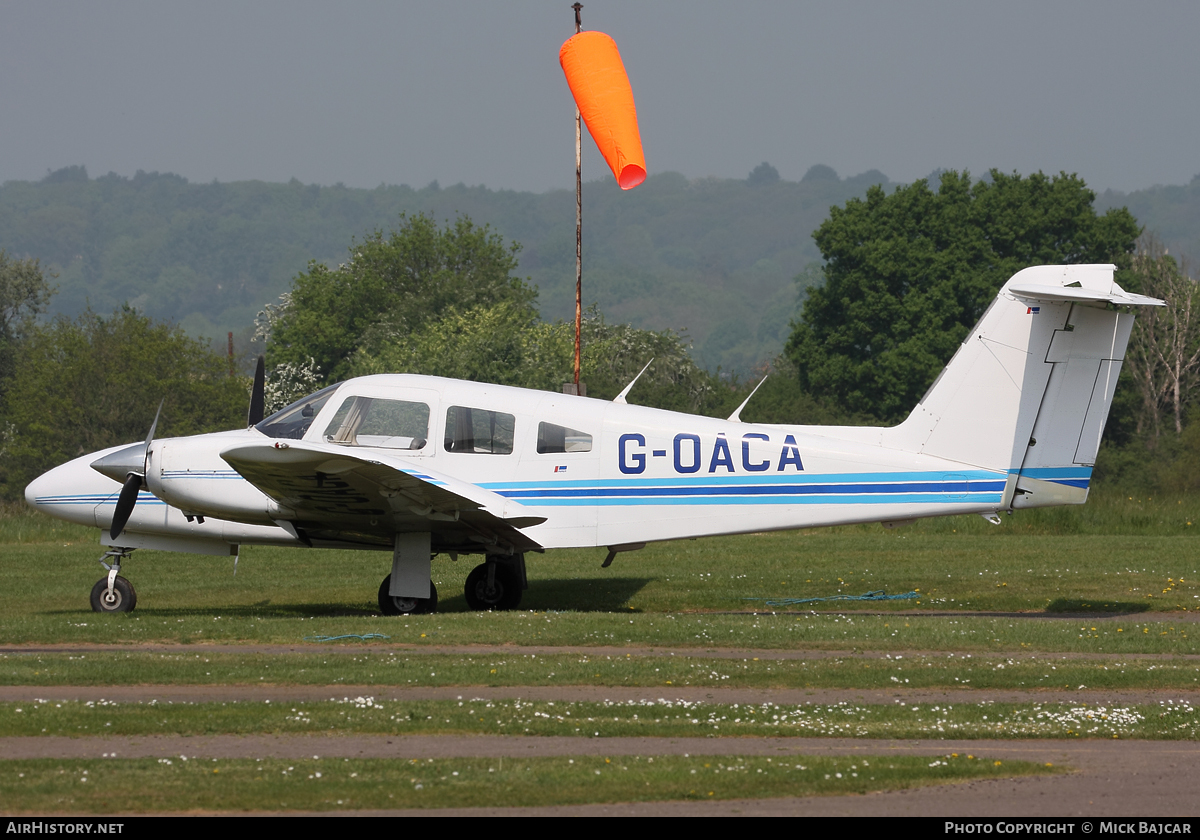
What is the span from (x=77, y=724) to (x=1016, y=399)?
9642 mm

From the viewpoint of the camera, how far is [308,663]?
1020 centimetres

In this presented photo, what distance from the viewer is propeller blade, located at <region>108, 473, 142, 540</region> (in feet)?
44.3

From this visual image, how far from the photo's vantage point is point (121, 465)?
13.5 metres

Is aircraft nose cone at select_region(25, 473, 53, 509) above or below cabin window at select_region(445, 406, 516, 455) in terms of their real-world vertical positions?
Result: below

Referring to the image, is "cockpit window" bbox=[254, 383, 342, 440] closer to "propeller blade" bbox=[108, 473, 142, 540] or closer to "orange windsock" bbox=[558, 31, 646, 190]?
"propeller blade" bbox=[108, 473, 142, 540]

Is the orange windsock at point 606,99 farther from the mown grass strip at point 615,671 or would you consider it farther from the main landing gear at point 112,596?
the mown grass strip at point 615,671

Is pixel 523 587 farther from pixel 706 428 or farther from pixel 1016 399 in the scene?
pixel 1016 399

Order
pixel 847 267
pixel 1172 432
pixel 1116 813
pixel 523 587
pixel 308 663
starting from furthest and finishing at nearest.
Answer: pixel 847 267
pixel 1172 432
pixel 523 587
pixel 308 663
pixel 1116 813

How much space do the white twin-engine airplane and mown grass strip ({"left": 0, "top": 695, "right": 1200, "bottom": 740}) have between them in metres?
4.60

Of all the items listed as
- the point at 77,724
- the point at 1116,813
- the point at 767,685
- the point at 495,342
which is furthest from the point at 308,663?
the point at 495,342

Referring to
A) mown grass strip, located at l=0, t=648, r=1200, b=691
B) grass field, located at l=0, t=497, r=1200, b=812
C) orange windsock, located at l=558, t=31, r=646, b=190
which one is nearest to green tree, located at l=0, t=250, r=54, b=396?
grass field, located at l=0, t=497, r=1200, b=812

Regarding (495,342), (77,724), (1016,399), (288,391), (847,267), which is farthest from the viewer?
(847,267)

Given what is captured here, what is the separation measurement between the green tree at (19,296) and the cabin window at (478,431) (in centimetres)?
Result: 5822

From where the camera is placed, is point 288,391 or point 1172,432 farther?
point 288,391
